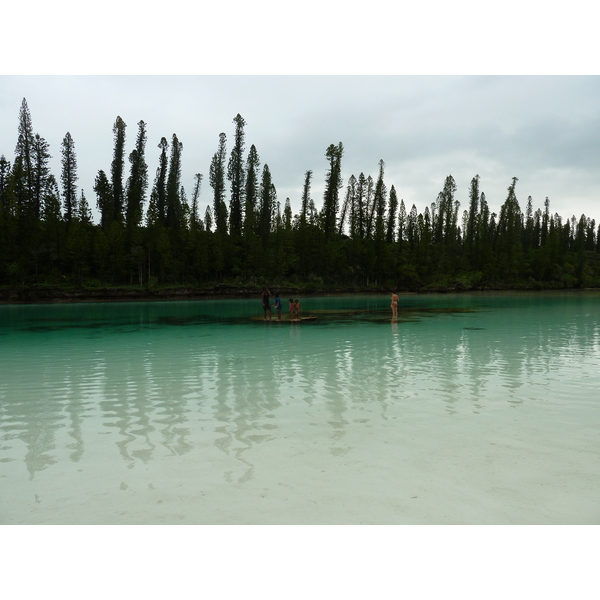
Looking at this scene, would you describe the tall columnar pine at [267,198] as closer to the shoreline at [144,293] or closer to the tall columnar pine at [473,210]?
the shoreline at [144,293]

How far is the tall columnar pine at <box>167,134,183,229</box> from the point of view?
6700cm

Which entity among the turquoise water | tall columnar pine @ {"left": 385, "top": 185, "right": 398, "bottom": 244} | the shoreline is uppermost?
tall columnar pine @ {"left": 385, "top": 185, "right": 398, "bottom": 244}

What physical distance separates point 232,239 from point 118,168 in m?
20.2

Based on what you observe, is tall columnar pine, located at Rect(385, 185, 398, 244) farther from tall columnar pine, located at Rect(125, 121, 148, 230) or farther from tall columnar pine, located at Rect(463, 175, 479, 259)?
tall columnar pine, located at Rect(125, 121, 148, 230)

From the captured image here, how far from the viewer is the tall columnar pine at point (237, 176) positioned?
6869 centimetres

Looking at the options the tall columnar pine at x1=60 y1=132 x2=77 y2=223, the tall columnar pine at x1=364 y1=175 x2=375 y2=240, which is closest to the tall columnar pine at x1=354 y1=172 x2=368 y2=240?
the tall columnar pine at x1=364 y1=175 x2=375 y2=240

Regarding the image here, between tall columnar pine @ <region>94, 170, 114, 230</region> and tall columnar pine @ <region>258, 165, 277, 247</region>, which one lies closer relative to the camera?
tall columnar pine @ <region>94, 170, 114, 230</region>

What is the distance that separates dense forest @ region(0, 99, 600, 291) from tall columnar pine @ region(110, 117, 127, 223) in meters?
0.14

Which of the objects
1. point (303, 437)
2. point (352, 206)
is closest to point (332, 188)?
point (352, 206)

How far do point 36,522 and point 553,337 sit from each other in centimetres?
1674

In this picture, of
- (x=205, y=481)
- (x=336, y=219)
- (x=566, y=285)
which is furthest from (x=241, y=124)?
(x=205, y=481)

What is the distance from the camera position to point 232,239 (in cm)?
6197

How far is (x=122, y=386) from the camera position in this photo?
30.7 ft

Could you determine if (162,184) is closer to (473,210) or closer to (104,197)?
(104,197)
